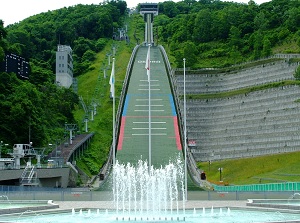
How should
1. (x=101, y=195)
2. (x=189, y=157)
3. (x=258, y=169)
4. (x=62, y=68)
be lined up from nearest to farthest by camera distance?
(x=101, y=195), (x=258, y=169), (x=189, y=157), (x=62, y=68)

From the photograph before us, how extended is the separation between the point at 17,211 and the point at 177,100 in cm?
4277

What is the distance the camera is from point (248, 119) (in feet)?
208

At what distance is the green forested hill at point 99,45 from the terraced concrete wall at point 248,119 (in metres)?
9.79

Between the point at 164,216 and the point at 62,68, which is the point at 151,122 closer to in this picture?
the point at 164,216

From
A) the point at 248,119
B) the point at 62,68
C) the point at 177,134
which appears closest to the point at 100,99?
the point at 62,68

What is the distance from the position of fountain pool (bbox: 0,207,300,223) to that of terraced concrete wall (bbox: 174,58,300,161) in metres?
26.1

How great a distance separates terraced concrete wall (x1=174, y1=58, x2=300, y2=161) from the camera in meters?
58.7

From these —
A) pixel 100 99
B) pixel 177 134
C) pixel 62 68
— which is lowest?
pixel 177 134

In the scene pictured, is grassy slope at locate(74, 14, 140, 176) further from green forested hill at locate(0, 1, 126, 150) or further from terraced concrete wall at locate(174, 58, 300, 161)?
terraced concrete wall at locate(174, 58, 300, 161)

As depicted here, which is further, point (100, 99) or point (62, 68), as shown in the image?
point (62, 68)

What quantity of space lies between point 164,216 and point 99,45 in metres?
99.0

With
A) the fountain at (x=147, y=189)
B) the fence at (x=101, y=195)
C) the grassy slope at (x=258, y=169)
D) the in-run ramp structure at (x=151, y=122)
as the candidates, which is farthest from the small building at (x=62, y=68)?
the fence at (x=101, y=195)

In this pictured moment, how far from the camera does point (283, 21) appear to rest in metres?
103

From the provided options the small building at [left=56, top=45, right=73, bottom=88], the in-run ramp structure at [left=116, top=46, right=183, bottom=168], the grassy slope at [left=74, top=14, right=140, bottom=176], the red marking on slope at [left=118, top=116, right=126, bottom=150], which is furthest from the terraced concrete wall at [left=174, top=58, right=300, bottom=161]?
the small building at [left=56, top=45, right=73, bottom=88]
